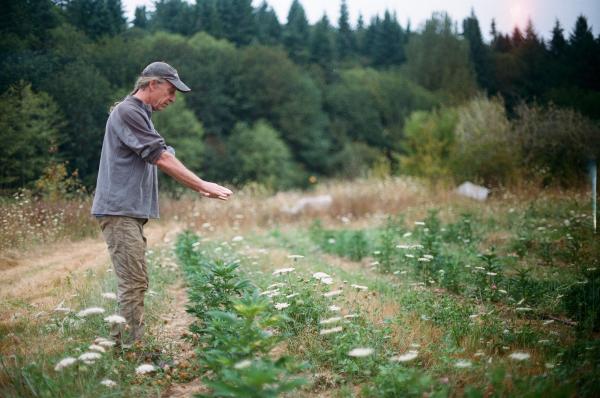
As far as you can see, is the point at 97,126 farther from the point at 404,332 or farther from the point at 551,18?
the point at 551,18

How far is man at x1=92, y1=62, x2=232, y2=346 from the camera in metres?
3.69

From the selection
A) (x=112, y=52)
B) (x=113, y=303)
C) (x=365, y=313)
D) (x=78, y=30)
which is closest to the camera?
(x=365, y=313)

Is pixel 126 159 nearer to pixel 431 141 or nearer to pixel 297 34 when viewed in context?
pixel 431 141

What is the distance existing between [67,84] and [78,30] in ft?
6.16

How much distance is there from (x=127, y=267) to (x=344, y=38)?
43598 mm

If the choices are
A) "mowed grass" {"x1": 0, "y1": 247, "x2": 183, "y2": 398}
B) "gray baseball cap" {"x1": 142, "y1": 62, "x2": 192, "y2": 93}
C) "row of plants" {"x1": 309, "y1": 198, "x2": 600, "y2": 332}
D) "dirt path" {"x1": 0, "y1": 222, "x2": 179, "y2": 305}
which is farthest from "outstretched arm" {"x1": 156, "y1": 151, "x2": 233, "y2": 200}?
"dirt path" {"x1": 0, "y1": 222, "x2": 179, "y2": 305}

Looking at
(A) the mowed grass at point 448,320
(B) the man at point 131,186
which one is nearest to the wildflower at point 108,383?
(B) the man at point 131,186

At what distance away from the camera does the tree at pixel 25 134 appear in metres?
9.98

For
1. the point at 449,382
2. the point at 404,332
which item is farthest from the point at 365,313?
the point at 449,382

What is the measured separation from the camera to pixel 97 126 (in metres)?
12.0

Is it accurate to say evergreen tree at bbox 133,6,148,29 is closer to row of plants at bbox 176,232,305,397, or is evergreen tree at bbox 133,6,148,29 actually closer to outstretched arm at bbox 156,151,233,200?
outstretched arm at bbox 156,151,233,200

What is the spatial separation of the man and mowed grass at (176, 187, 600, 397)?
1.17 meters

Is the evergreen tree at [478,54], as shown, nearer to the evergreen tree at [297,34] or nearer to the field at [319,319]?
the evergreen tree at [297,34]

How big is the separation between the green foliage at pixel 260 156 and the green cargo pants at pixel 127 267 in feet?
101
